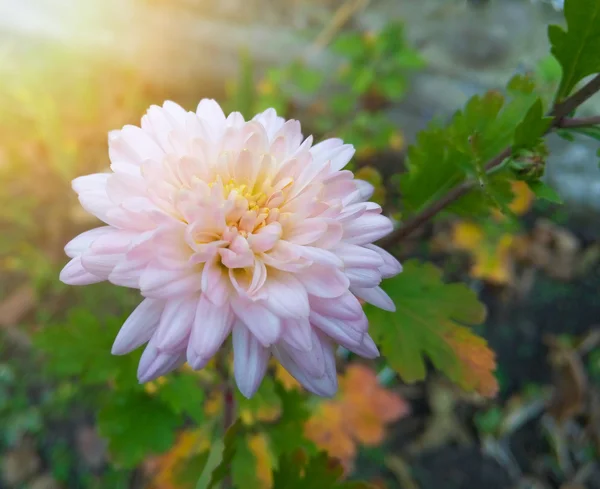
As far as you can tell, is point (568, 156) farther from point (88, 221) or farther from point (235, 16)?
point (88, 221)

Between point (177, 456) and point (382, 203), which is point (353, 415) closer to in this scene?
point (177, 456)

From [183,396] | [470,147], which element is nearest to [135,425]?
[183,396]

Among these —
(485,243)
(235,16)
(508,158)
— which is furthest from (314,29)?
(508,158)

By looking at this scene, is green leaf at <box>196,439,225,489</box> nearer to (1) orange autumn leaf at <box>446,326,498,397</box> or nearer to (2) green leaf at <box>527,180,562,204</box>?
(1) orange autumn leaf at <box>446,326,498,397</box>

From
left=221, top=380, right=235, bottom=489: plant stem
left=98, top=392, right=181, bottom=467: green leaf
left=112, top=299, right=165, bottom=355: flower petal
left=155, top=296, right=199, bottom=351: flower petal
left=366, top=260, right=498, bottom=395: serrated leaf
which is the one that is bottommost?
left=98, top=392, right=181, bottom=467: green leaf

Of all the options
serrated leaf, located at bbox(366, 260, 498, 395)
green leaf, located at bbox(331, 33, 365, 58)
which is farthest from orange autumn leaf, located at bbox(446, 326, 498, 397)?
green leaf, located at bbox(331, 33, 365, 58)

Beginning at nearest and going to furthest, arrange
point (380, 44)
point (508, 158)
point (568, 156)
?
point (508, 158), point (380, 44), point (568, 156)
